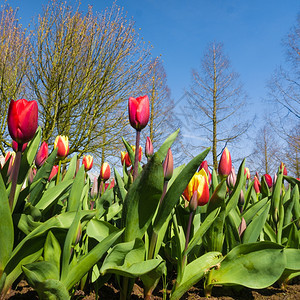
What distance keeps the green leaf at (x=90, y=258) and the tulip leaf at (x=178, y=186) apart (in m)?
0.16

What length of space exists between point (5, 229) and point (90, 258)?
10.0 inches

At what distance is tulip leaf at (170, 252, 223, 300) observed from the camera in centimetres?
91

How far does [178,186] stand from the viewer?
858 mm

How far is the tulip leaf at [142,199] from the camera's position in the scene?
80 centimetres

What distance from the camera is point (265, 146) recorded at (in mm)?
14797

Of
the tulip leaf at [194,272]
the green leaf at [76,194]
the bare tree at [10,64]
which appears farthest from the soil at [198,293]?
the bare tree at [10,64]

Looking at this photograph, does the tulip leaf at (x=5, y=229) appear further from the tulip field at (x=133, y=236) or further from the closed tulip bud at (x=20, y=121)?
the closed tulip bud at (x=20, y=121)

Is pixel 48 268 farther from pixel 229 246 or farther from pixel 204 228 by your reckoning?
pixel 229 246

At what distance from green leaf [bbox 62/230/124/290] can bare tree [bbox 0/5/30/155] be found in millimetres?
9092

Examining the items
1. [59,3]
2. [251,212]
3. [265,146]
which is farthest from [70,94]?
[265,146]

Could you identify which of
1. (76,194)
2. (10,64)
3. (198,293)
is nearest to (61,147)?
(76,194)

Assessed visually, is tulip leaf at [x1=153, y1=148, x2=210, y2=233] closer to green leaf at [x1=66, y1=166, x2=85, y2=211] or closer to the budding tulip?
the budding tulip

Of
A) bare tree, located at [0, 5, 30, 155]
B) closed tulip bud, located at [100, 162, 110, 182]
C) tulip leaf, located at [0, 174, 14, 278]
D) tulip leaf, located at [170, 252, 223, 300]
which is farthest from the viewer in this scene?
bare tree, located at [0, 5, 30, 155]

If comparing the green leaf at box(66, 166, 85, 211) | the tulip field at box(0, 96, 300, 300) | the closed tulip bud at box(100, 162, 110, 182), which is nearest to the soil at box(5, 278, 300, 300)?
the tulip field at box(0, 96, 300, 300)
